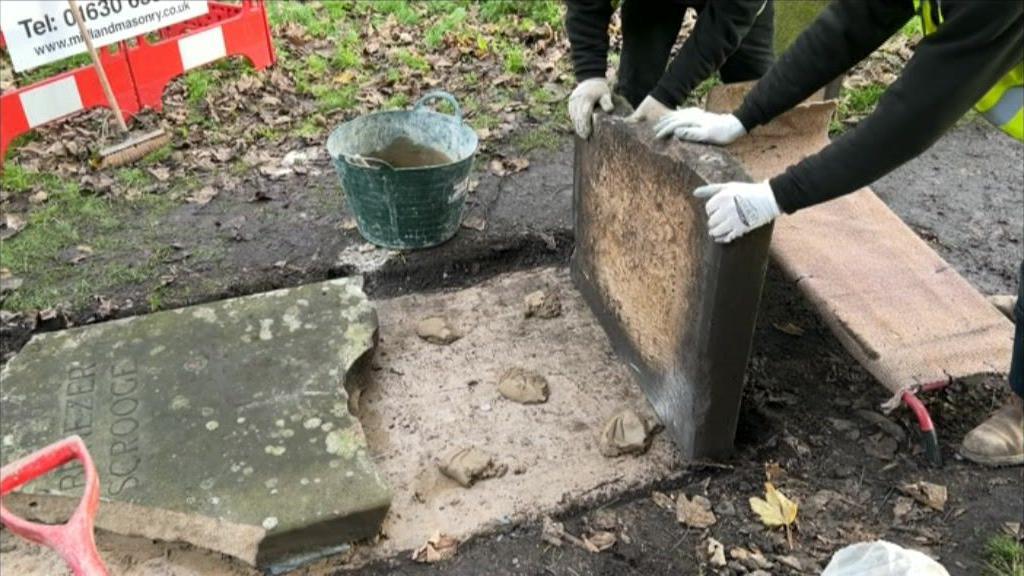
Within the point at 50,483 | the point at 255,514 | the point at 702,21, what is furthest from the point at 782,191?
the point at 50,483

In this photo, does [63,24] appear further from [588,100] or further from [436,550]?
[436,550]

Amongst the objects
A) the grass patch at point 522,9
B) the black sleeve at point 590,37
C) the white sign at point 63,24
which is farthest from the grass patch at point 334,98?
the black sleeve at point 590,37

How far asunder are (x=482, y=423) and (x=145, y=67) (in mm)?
3464

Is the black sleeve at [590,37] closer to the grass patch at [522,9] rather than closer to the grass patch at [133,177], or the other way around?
the grass patch at [133,177]

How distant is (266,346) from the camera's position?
3324 millimetres

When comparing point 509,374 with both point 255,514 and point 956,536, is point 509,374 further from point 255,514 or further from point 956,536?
point 956,536

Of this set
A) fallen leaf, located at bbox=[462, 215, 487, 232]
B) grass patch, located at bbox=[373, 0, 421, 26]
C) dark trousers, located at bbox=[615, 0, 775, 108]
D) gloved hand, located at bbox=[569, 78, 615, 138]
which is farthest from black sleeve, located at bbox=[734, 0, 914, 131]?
grass patch, located at bbox=[373, 0, 421, 26]

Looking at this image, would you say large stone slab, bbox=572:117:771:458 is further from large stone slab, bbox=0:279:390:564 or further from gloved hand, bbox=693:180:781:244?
large stone slab, bbox=0:279:390:564

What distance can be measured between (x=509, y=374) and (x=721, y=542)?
3.52 ft

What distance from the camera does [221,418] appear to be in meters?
3.01

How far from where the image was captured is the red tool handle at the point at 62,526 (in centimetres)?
182

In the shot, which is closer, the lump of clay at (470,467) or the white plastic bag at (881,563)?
the white plastic bag at (881,563)

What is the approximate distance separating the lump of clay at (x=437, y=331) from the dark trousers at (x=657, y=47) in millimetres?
1325

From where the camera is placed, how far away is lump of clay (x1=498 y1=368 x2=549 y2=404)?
337 cm
